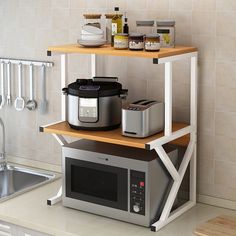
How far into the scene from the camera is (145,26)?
9.27 feet

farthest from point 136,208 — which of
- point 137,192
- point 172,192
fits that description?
point 172,192

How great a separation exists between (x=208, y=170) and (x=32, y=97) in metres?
1.08

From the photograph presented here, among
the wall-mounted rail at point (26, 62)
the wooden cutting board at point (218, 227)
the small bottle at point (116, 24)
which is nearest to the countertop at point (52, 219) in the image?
the wooden cutting board at point (218, 227)

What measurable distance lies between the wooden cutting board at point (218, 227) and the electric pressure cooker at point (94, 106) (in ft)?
1.96

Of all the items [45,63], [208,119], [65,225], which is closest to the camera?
[65,225]

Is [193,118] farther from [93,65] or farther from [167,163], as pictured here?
[93,65]

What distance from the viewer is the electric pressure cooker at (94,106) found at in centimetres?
268

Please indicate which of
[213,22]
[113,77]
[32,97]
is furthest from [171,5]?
[32,97]

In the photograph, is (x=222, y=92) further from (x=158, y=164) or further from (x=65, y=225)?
(x=65, y=225)

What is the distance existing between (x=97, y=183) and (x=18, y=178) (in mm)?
814

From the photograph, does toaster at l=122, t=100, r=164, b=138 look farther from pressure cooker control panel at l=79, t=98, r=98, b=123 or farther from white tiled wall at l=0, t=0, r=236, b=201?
white tiled wall at l=0, t=0, r=236, b=201

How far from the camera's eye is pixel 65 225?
2633 mm

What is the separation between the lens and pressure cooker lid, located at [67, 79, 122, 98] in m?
2.67

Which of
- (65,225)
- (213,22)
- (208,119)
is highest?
(213,22)
